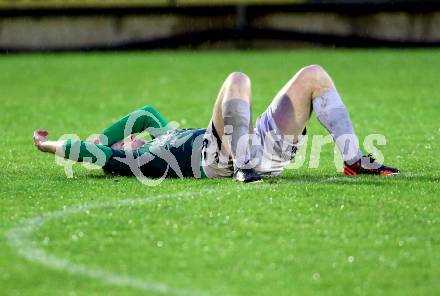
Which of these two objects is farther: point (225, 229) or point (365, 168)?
point (365, 168)

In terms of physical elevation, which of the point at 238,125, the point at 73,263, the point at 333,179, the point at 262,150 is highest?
the point at 238,125

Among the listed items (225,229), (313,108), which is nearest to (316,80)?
(313,108)

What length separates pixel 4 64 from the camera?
58.1 feet

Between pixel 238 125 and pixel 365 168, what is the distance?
92 centimetres

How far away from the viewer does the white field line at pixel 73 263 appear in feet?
14.2

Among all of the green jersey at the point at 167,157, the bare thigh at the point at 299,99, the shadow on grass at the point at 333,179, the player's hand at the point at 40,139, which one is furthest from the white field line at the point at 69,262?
the player's hand at the point at 40,139

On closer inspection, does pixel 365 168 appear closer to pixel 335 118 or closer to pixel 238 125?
pixel 335 118

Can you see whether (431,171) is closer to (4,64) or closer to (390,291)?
(390,291)

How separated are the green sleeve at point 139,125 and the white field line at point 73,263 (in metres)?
0.91

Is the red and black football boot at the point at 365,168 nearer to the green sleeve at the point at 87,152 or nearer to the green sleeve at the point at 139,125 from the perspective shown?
the green sleeve at the point at 139,125

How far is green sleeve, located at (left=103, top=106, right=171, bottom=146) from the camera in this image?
7.00m

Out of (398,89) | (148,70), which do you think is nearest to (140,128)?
(398,89)

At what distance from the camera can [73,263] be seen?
15.4ft

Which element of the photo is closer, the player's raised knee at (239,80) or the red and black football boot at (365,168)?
the player's raised knee at (239,80)
